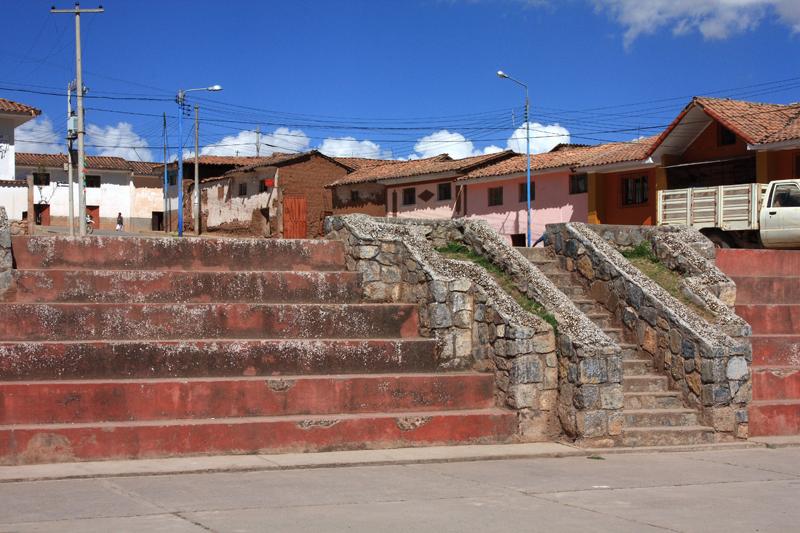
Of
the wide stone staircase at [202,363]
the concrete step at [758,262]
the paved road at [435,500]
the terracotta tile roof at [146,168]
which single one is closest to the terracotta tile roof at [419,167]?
the terracotta tile roof at [146,168]

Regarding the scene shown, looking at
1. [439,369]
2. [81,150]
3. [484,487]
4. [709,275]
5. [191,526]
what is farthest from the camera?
[81,150]

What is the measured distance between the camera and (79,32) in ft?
99.9

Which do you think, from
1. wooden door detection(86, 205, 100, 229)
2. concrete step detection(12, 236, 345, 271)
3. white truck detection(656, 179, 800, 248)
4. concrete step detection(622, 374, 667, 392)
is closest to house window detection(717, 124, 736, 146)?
white truck detection(656, 179, 800, 248)

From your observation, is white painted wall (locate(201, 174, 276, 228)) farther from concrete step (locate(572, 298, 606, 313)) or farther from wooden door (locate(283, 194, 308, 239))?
concrete step (locate(572, 298, 606, 313))

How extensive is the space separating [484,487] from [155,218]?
56.2 m

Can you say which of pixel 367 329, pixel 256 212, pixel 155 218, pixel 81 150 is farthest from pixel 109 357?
pixel 155 218

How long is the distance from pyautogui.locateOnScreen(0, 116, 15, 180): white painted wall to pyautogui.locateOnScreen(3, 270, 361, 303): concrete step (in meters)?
26.4

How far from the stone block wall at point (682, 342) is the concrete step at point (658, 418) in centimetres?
23

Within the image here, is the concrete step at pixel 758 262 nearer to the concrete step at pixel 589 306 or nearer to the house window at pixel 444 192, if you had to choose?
the concrete step at pixel 589 306

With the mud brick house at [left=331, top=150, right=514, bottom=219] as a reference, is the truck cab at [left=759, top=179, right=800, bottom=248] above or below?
below

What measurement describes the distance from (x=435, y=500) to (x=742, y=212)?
18294 mm

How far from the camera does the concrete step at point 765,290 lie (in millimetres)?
14695

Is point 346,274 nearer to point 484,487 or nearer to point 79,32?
point 484,487

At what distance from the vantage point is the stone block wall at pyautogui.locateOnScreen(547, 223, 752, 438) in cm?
1145
